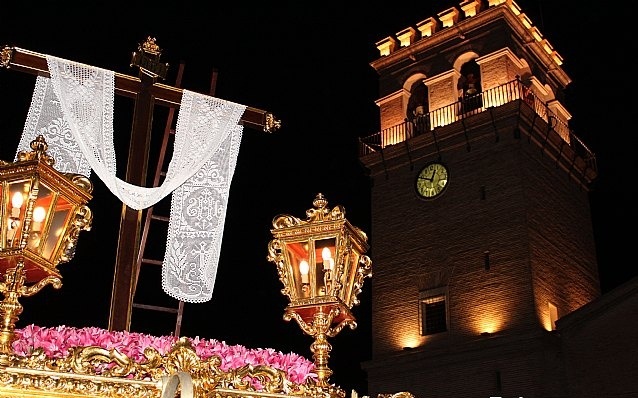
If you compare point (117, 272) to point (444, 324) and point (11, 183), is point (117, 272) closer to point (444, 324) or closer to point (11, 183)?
point (11, 183)

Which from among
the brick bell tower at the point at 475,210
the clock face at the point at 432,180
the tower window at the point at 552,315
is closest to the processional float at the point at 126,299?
the brick bell tower at the point at 475,210

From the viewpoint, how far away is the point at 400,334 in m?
24.9

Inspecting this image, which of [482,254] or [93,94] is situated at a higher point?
[482,254]

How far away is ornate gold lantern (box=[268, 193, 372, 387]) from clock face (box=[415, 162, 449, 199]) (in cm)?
2025

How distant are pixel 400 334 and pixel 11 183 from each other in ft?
69.8

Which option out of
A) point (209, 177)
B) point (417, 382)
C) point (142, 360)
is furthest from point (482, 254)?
point (142, 360)

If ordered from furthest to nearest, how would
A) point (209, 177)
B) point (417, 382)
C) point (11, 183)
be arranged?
point (417, 382), point (209, 177), point (11, 183)

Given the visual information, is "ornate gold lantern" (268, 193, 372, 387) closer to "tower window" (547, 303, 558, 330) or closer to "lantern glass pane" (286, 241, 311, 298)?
"lantern glass pane" (286, 241, 311, 298)

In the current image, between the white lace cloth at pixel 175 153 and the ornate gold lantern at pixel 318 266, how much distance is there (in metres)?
0.76

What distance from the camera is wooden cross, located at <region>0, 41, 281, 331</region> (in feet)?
17.0

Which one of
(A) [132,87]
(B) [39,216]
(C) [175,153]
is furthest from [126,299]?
(A) [132,87]

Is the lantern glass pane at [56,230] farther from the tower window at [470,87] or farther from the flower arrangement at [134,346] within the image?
the tower window at [470,87]

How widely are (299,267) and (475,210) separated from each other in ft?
64.0

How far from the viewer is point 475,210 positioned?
961 inches
